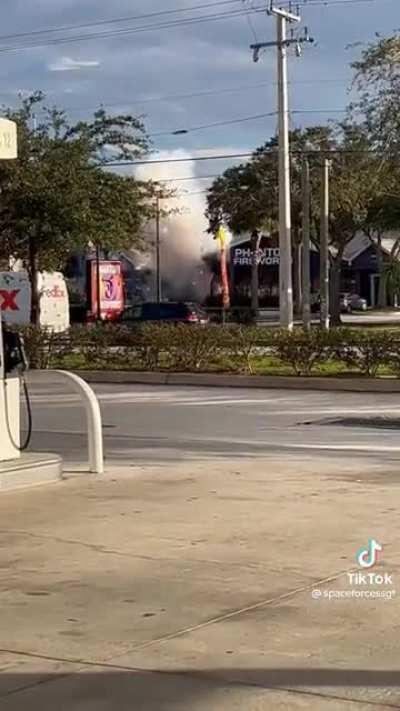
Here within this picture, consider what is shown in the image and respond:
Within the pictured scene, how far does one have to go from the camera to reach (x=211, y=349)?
24016mm

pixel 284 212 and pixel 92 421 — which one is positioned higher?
pixel 284 212

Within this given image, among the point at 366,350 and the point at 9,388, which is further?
the point at 366,350

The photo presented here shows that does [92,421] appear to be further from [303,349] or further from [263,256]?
[263,256]

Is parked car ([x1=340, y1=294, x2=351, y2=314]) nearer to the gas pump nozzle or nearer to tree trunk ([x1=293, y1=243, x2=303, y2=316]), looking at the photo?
tree trunk ([x1=293, y1=243, x2=303, y2=316])

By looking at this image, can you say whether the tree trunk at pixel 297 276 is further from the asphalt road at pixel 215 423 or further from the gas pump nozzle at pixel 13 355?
the gas pump nozzle at pixel 13 355

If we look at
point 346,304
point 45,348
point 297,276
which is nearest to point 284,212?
point 45,348

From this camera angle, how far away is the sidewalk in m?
5.23

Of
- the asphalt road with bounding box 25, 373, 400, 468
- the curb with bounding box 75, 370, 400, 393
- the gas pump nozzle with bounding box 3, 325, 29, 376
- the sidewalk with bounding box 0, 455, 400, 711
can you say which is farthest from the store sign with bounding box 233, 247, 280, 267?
the sidewalk with bounding box 0, 455, 400, 711

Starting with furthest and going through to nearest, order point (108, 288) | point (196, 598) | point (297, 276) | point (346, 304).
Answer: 1. point (346, 304)
2. point (297, 276)
3. point (108, 288)
4. point (196, 598)

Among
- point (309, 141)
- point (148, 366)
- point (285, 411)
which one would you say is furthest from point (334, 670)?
point (309, 141)

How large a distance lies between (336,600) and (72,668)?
186 centimetres

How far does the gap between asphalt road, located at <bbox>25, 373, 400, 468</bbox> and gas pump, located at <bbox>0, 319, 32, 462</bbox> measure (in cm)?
161

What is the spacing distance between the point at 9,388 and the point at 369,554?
4.30 metres

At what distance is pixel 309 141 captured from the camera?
5597 centimetres
